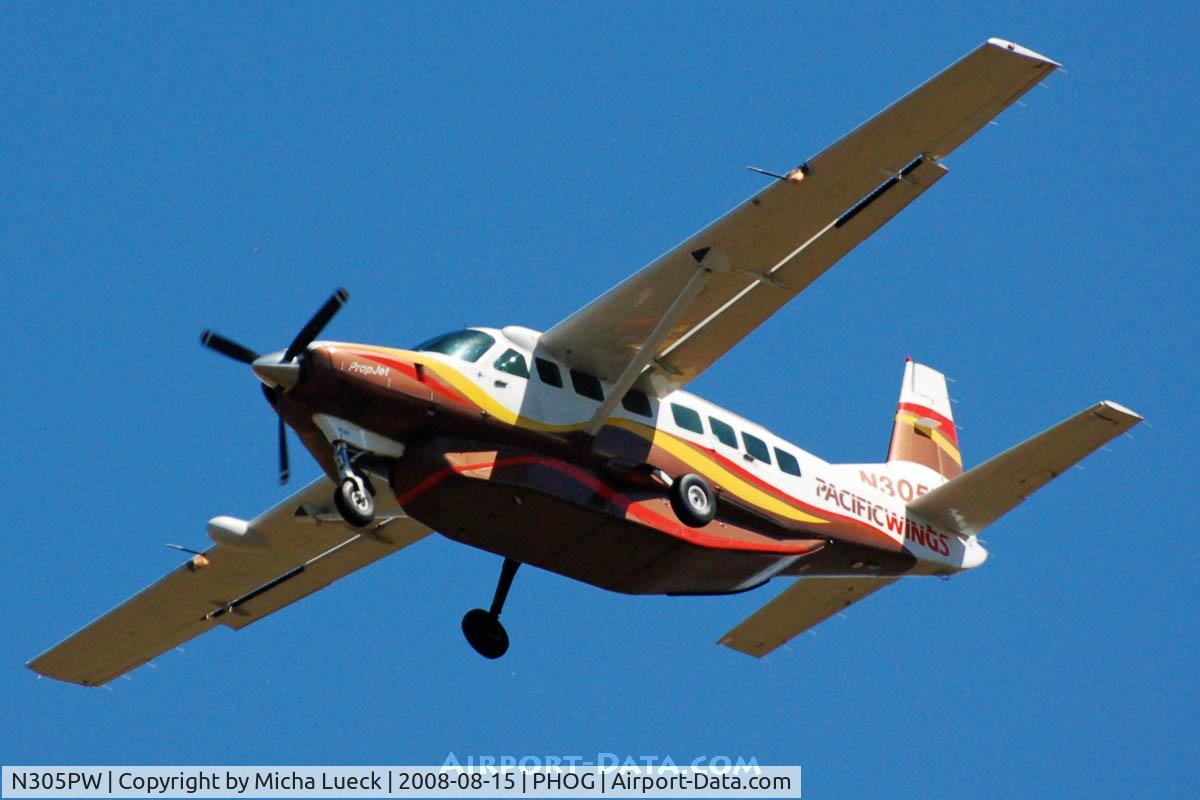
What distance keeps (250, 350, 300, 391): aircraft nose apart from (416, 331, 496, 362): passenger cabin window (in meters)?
1.94

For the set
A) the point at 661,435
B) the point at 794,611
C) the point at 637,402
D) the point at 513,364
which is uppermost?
the point at 637,402

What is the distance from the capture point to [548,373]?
2692 cm

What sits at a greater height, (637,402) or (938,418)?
(938,418)

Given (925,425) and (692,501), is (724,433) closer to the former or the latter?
(692,501)

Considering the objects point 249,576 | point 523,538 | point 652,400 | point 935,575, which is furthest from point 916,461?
point 249,576

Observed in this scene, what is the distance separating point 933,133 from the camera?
2588cm

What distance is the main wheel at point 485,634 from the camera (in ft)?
94.1

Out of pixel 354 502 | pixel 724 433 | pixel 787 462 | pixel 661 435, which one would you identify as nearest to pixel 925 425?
pixel 787 462

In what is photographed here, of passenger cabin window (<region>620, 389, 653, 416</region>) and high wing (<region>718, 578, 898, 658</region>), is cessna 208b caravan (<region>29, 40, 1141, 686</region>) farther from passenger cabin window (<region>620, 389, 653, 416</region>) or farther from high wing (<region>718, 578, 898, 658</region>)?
high wing (<region>718, 578, 898, 658</region>)

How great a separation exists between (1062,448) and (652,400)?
5.58m

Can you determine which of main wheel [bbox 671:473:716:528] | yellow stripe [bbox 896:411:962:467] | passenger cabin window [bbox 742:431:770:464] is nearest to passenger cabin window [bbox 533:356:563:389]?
main wheel [bbox 671:473:716:528]

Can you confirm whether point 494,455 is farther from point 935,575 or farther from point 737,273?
point 935,575

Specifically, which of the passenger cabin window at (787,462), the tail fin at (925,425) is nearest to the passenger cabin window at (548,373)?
the passenger cabin window at (787,462)

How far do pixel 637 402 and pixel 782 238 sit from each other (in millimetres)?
2905
